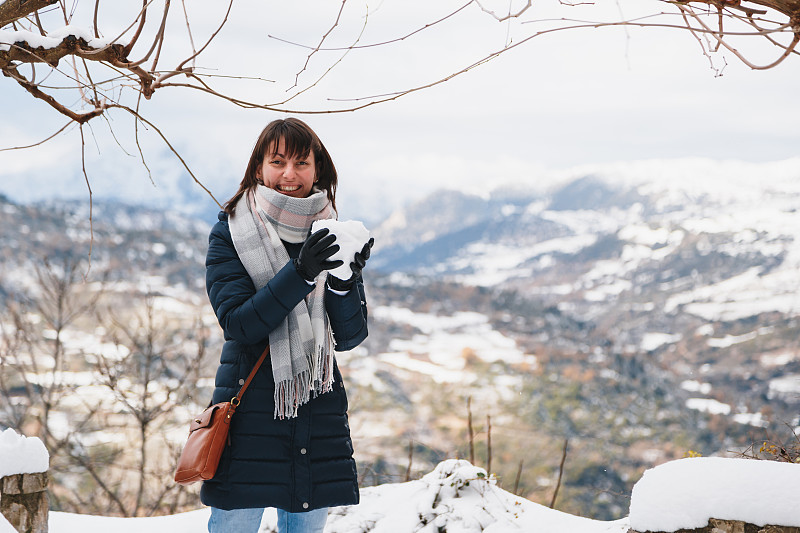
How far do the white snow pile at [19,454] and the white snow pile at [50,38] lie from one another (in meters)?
1.67

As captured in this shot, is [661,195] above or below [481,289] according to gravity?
above

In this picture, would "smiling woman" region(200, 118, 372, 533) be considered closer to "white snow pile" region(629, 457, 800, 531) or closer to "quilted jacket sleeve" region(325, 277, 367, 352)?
"quilted jacket sleeve" region(325, 277, 367, 352)

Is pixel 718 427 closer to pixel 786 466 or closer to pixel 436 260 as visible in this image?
pixel 786 466

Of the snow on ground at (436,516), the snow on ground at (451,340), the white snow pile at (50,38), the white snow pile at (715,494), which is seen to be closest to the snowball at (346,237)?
the white snow pile at (50,38)

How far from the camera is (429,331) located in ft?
248

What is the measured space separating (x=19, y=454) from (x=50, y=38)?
180 cm

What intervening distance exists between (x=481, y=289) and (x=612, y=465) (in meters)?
33.4

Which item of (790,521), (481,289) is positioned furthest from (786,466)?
(481,289)

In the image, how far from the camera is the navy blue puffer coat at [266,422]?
4.96 ft

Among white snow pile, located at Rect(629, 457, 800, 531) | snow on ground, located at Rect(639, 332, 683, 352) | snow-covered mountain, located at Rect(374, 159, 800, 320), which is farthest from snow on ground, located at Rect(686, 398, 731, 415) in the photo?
white snow pile, located at Rect(629, 457, 800, 531)

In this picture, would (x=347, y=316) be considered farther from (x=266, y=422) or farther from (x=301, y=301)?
(x=266, y=422)

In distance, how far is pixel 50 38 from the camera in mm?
1408

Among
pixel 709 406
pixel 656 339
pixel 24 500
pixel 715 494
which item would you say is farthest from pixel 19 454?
pixel 656 339

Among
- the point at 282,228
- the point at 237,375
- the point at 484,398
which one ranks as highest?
the point at 282,228
